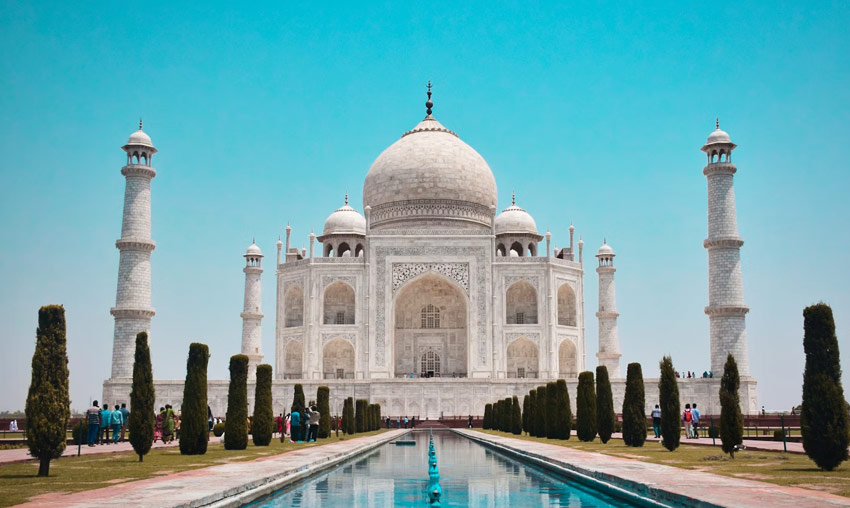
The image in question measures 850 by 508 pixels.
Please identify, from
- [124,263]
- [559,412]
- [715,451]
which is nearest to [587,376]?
[559,412]

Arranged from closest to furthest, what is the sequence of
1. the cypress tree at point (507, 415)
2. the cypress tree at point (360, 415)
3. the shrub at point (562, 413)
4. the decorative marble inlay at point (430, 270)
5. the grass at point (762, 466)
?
the grass at point (762, 466), the shrub at point (562, 413), the cypress tree at point (360, 415), the cypress tree at point (507, 415), the decorative marble inlay at point (430, 270)

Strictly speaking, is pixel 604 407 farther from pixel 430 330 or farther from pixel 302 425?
pixel 430 330

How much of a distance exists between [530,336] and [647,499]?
91.8 feet

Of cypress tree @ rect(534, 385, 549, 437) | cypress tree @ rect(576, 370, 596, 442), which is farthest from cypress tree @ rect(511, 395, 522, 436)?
cypress tree @ rect(576, 370, 596, 442)

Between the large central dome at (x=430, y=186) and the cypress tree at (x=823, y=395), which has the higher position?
the large central dome at (x=430, y=186)

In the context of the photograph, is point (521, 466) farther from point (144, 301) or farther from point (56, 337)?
point (144, 301)

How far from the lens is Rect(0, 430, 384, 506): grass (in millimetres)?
7941

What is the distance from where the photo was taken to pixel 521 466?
11.2 meters

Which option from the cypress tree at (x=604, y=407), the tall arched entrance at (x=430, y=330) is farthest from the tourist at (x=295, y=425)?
the tall arched entrance at (x=430, y=330)

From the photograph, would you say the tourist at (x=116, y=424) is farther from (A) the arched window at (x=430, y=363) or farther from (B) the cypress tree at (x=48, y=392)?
(A) the arched window at (x=430, y=363)

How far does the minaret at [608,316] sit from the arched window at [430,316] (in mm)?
7059

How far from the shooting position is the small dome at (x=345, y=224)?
1561 inches

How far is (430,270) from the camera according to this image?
3541cm

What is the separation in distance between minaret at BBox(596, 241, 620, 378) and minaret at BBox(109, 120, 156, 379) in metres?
18.7
